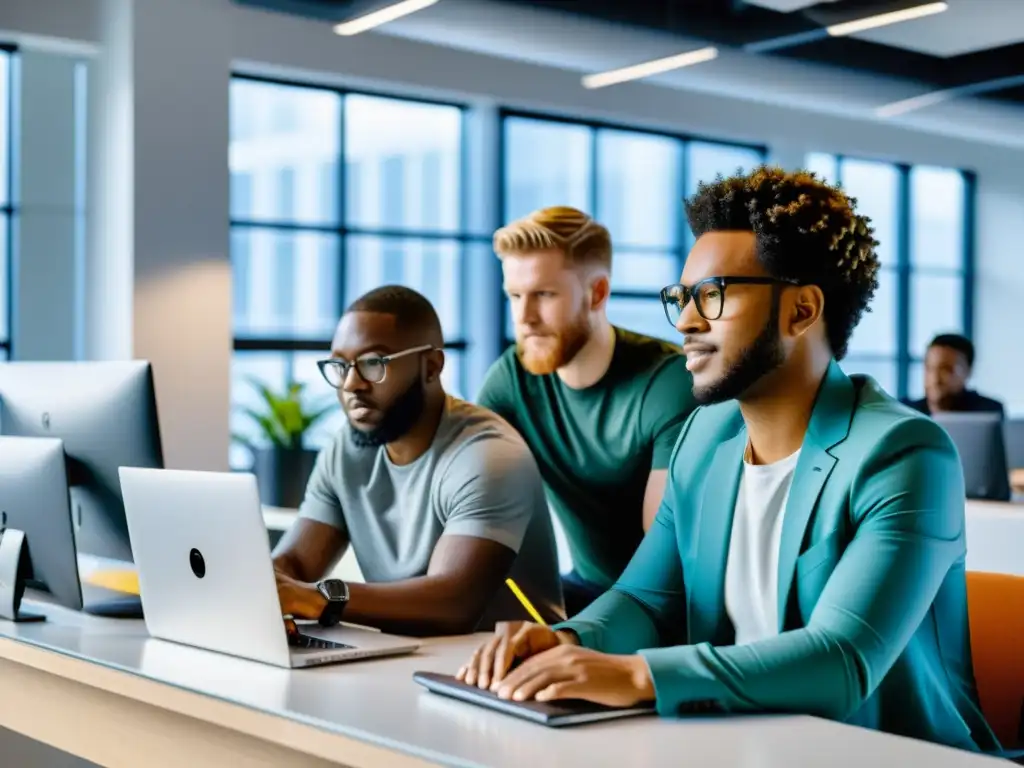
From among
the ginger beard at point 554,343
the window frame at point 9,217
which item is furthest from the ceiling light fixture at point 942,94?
the ginger beard at point 554,343

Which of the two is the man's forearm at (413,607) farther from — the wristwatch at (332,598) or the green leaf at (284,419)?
the green leaf at (284,419)

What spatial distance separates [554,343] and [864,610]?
131 cm

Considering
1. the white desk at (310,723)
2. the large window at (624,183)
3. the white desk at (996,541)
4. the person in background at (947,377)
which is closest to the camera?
the white desk at (310,723)

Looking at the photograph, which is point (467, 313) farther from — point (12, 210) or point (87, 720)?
point (87, 720)

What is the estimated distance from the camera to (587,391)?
2.91 metres

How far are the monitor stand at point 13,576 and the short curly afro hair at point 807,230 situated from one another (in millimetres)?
1327

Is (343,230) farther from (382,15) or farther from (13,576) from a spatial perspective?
(13,576)

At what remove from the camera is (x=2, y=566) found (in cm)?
245

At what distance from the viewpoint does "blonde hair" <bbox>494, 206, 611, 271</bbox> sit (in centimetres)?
285

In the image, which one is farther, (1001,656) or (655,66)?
(655,66)

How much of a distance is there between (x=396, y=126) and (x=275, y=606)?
7099 millimetres

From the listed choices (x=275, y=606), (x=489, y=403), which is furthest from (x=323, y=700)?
(x=489, y=403)

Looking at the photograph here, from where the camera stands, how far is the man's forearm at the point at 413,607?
2.21 m

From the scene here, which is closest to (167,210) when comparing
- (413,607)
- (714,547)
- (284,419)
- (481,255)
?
(284,419)
